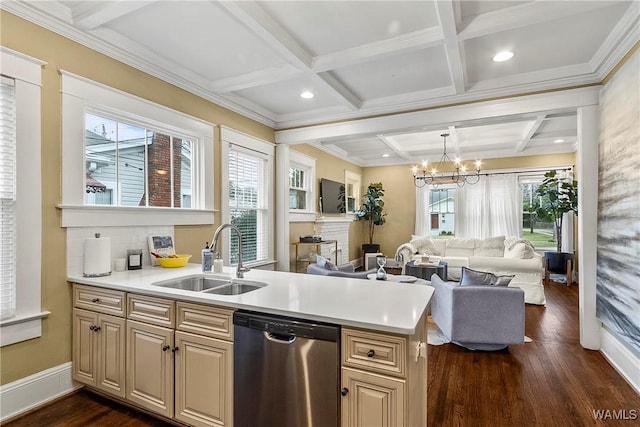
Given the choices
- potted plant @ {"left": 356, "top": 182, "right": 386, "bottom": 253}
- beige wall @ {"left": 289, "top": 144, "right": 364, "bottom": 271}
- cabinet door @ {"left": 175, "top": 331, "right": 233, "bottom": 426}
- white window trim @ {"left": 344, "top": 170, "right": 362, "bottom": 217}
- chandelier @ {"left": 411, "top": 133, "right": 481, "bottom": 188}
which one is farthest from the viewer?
potted plant @ {"left": 356, "top": 182, "right": 386, "bottom": 253}

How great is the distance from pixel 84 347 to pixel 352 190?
6.60 metres

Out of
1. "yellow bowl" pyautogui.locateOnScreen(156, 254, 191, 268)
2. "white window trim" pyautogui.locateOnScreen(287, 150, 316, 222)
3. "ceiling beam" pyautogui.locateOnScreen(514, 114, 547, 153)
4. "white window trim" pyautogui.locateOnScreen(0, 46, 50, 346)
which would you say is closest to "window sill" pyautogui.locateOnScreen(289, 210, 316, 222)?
"white window trim" pyautogui.locateOnScreen(287, 150, 316, 222)

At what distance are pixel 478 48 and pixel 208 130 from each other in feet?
9.41

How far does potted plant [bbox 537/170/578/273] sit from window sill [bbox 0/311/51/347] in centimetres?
759

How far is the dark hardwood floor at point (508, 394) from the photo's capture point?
2158 mm

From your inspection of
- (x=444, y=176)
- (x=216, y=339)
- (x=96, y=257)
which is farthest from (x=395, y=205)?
(x=216, y=339)

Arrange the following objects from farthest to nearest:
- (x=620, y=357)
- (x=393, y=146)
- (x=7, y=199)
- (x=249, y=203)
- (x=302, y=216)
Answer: (x=393, y=146)
(x=302, y=216)
(x=249, y=203)
(x=620, y=357)
(x=7, y=199)

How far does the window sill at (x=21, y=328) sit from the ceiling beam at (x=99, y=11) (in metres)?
2.16

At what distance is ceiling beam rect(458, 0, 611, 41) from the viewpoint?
2.29m

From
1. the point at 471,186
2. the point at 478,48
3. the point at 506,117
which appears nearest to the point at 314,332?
the point at 478,48

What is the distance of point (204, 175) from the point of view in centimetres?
368

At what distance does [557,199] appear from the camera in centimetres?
624

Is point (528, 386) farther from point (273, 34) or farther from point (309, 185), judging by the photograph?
point (309, 185)

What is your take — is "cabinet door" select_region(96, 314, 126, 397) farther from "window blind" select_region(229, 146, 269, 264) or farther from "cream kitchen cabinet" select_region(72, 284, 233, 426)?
"window blind" select_region(229, 146, 269, 264)
